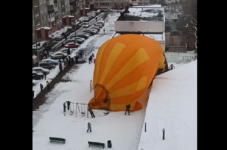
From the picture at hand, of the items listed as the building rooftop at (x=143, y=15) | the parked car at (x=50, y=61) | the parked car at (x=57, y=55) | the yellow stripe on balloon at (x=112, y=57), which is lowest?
the parked car at (x=50, y=61)

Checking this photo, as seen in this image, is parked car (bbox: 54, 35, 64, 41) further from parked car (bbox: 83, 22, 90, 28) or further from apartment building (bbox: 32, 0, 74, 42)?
parked car (bbox: 83, 22, 90, 28)

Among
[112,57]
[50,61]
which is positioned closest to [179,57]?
[50,61]

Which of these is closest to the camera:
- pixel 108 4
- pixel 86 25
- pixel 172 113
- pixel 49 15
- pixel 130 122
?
pixel 172 113

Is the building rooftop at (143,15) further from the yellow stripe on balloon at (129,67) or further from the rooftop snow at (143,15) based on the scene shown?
the yellow stripe on balloon at (129,67)

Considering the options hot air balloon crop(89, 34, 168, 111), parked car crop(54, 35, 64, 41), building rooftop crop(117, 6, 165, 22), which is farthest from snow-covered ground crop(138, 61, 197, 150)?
parked car crop(54, 35, 64, 41)

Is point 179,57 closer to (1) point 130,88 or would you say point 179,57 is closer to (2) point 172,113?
(1) point 130,88

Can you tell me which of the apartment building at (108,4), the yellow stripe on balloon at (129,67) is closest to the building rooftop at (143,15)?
the yellow stripe on balloon at (129,67)
